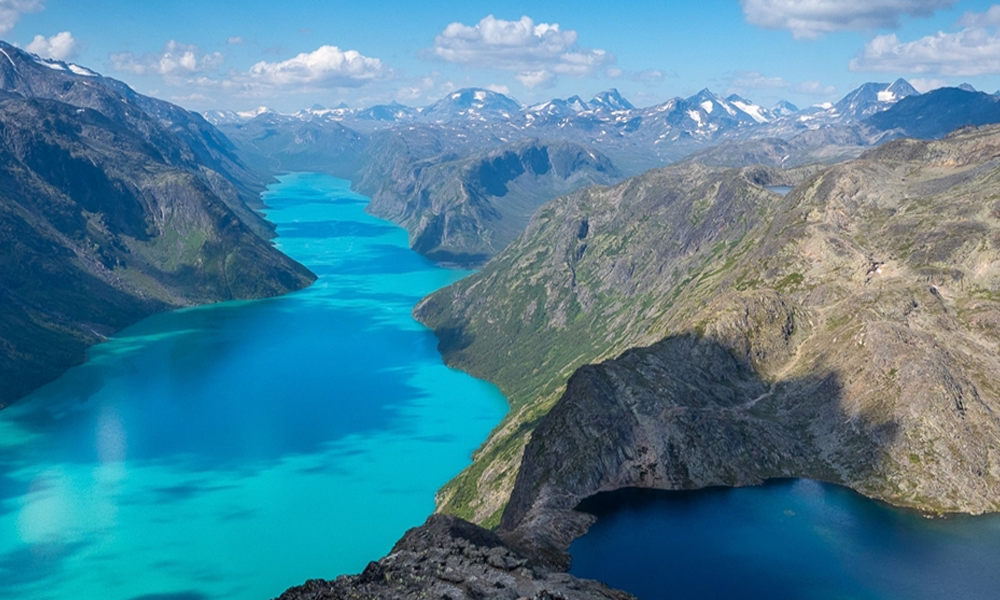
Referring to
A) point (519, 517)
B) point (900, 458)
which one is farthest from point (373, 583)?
point (900, 458)

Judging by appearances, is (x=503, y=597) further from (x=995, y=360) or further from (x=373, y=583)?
(x=995, y=360)

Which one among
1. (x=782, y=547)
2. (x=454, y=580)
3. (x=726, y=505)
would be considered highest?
(x=726, y=505)

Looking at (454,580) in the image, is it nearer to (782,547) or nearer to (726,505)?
(782,547)

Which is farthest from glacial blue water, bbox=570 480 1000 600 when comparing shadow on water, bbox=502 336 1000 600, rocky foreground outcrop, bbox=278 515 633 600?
rocky foreground outcrop, bbox=278 515 633 600

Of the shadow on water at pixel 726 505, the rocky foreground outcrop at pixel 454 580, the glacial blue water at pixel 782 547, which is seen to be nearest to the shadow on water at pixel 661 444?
the shadow on water at pixel 726 505

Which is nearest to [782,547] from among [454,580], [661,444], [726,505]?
[726,505]
